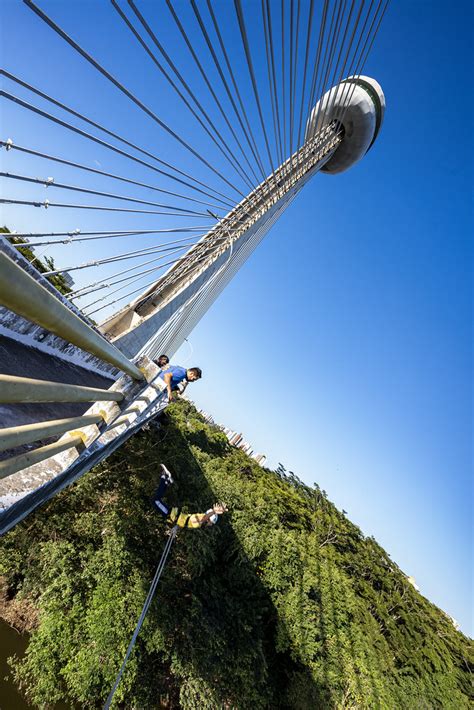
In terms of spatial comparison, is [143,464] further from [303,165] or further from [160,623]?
[303,165]

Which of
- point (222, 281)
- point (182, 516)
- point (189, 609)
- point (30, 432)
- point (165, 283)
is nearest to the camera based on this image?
point (30, 432)

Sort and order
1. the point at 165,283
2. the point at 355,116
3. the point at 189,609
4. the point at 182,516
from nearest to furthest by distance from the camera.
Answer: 1. the point at 165,283
2. the point at 182,516
3. the point at 189,609
4. the point at 355,116

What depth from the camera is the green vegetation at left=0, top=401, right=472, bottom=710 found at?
559 centimetres

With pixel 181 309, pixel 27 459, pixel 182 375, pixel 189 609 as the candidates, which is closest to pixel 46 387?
pixel 27 459

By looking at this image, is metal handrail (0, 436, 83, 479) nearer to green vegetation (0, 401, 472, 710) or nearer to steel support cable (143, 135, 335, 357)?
steel support cable (143, 135, 335, 357)

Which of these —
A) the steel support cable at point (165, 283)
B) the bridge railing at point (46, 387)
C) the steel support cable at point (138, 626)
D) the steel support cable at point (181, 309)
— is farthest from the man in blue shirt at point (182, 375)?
the steel support cable at point (138, 626)

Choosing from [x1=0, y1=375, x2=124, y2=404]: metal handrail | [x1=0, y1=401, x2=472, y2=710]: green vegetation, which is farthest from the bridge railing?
[x1=0, y1=401, x2=472, y2=710]: green vegetation

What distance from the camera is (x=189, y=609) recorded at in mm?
7320

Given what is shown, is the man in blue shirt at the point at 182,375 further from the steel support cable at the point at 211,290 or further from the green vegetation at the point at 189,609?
the green vegetation at the point at 189,609

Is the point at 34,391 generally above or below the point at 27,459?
above

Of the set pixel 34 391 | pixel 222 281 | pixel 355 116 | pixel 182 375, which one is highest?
pixel 355 116

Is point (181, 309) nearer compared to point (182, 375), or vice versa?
point (182, 375)

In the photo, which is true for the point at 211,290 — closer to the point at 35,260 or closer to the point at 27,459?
the point at 35,260

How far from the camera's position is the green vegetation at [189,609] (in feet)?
18.3
